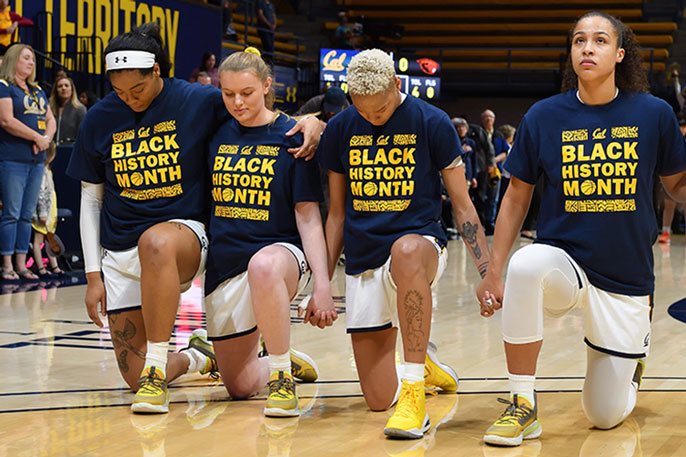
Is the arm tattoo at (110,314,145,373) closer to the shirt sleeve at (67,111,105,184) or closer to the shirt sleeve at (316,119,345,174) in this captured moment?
the shirt sleeve at (67,111,105,184)

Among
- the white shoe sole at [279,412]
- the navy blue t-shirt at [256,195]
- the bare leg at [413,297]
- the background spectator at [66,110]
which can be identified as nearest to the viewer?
the bare leg at [413,297]

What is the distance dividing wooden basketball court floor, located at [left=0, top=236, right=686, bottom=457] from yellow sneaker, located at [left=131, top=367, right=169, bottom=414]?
0.16 ft

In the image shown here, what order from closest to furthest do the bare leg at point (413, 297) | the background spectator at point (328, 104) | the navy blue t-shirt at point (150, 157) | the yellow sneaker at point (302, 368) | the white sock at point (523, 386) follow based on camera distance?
the white sock at point (523, 386) → the bare leg at point (413, 297) → the navy blue t-shirt at point (150, 157) → the yellow sneaker at point (302, 368) → the background spectator at point (328, 104)

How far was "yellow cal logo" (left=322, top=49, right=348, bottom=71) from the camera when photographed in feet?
45.8

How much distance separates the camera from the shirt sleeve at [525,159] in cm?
331

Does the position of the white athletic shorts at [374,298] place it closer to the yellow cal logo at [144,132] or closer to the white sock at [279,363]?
the white sock at [279,363]

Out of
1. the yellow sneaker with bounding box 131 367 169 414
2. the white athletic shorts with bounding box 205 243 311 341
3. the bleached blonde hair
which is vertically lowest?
the yellow sneaker with bounding box 131 367 169 414

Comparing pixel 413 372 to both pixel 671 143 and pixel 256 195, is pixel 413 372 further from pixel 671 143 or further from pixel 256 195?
pixel 671 143

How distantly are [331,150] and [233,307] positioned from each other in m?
0.69

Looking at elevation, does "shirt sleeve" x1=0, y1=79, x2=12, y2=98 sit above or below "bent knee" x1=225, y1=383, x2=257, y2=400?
above

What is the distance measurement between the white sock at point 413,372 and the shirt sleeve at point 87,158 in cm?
149

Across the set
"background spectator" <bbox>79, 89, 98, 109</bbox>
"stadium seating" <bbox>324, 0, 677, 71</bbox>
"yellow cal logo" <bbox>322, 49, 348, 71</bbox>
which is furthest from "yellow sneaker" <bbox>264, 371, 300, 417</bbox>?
"stadium seating" <bbox>324, 0, 677, 71</bbox>

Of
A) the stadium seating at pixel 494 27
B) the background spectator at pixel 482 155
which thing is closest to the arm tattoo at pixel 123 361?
the background spectator at pixel 482 155

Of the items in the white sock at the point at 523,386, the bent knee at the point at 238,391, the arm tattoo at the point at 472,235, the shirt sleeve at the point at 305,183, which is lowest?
the bent knee at the point at 238,391
